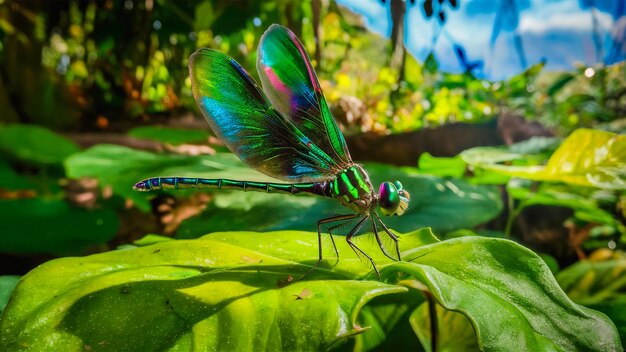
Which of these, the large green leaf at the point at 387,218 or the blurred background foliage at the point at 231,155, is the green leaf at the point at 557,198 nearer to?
the blurred background foliage at the point at 231,155

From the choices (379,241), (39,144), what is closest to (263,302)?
(379,241)

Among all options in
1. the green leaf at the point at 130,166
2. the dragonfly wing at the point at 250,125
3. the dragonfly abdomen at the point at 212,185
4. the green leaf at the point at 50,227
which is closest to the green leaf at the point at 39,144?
the green leaf at the point at 50,227

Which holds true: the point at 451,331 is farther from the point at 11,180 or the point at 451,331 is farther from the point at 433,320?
the point at 11,180

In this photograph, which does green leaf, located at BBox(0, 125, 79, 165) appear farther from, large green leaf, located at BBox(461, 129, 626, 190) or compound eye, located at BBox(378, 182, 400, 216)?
large green leaf, located at BBox(461, 129, 626, 190)

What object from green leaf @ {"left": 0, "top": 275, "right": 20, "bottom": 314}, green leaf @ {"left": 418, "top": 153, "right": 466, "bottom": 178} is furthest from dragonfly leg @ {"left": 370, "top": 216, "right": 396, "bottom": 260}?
green leaf @ {"left": 418, "top": 153, "right": 466, "bottom": 178}

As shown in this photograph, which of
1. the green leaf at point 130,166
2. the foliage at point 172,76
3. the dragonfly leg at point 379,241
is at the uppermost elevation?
the foliage at point 172,76

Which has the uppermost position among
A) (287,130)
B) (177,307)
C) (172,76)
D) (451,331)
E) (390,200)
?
(172,76)
